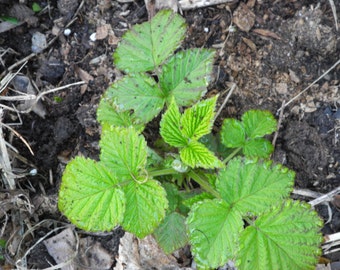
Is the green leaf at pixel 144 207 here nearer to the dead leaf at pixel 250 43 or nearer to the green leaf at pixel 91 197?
the green leaf at pixel 91 197

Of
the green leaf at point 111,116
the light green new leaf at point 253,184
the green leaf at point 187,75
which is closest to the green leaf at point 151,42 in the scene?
the green leaf at point 187,75

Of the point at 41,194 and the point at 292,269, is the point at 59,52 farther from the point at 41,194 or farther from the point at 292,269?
the point at 292,269

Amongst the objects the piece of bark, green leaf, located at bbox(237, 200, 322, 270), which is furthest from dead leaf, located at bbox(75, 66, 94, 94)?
green leaf, located at bbox(237, 200, 322, 270)

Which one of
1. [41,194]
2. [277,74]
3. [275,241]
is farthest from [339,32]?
[41,194]

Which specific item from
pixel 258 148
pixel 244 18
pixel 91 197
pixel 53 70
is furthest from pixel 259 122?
pixel 53 70

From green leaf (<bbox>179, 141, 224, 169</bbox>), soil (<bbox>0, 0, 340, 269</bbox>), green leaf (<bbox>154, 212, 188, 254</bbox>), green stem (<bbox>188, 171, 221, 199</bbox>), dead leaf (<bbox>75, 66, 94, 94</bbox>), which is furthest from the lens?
dead leaf (<bbox>75, 66, 94, 94</bbox>)

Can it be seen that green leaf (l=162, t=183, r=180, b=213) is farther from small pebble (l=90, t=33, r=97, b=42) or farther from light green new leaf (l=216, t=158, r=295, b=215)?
small pebble (l=90, t=33, r=97, b=42)

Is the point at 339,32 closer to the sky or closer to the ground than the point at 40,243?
closer to the sky
